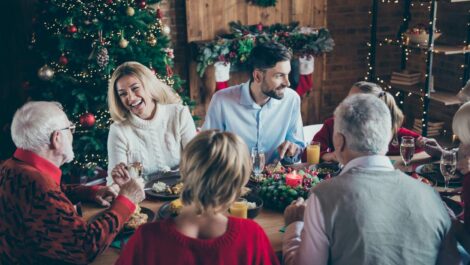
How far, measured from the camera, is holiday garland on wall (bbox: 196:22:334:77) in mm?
5102

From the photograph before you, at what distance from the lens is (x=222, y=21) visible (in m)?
5.36

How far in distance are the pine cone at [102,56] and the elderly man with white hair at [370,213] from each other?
264cm

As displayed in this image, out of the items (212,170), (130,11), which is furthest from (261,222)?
(130,11)

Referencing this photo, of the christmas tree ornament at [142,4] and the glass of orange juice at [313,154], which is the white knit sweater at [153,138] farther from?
the christmas tree ornament at [142,4]

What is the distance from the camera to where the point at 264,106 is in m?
3.40

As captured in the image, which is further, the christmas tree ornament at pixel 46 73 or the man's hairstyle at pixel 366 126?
the christmas tree ornament at pixel 46 73

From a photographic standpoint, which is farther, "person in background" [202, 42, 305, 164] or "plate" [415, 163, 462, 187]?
"person in background" [202, 42, 305, 164]

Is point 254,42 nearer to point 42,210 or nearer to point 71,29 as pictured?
point 71,29

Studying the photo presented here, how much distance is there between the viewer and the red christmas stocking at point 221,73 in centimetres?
518

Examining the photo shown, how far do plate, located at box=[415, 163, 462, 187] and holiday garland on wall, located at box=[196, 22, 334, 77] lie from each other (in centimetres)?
266

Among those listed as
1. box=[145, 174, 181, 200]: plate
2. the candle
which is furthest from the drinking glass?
box=[145, 174, 181, 200]: plate

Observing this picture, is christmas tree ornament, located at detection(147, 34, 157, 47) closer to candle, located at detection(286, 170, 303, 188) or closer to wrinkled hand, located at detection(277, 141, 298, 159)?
wrinkled hand, located at detection(277, 141, 298, 159)

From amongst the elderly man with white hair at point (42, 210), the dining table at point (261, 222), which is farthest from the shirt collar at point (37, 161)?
the dining table at point (261, 222)

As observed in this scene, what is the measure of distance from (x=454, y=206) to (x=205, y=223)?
1.28m
